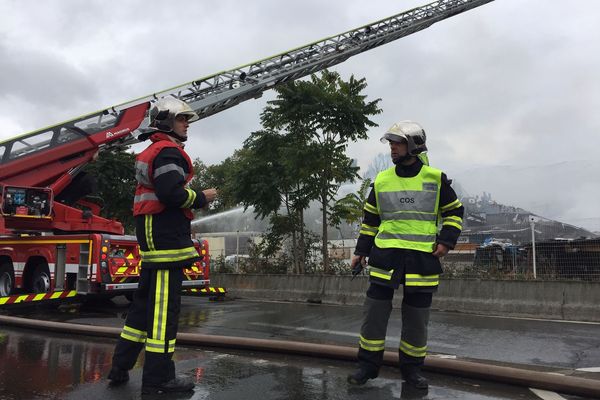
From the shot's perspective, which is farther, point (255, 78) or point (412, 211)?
point (255, 78)

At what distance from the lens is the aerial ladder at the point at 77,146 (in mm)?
9805

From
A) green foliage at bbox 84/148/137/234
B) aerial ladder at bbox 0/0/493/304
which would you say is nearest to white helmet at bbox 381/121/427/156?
aerial ladder at bbox 0/0/493/304

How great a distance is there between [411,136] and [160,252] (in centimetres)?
200

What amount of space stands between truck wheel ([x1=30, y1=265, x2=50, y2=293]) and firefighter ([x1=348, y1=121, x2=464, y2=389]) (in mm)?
7527

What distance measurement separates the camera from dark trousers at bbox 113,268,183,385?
350cm

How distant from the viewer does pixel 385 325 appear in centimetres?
382

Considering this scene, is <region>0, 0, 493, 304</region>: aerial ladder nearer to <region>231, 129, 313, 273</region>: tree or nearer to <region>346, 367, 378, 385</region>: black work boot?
<region>231, 129, 313, 273</region>: tree

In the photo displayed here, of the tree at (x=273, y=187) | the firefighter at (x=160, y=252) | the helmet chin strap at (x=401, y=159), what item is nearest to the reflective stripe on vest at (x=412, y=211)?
the helmet chin strap at (x=401, y=159)

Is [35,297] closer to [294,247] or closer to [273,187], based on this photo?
[273,187]

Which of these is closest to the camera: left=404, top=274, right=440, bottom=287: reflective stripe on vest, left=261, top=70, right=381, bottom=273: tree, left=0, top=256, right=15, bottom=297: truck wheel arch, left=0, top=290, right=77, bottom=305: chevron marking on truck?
left=404, top=274, right=440, bottom=287: reflective stripe on vest

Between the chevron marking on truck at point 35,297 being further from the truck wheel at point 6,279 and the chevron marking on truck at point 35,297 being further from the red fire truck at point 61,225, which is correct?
the truck wheel at point 6,279

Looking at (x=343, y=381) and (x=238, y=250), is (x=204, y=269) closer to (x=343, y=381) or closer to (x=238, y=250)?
(x=238, y=250)

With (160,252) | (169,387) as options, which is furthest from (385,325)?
(160,252)

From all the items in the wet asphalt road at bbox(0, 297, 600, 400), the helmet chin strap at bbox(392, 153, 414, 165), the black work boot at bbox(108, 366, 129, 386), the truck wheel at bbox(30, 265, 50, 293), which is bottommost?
the wet asphalt road at bbox(0, 297, 600, 400)
